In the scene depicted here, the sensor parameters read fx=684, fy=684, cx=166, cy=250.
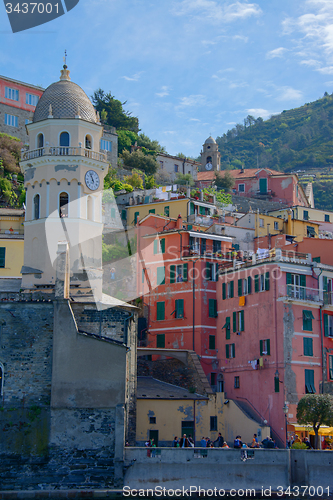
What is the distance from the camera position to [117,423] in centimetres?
2817

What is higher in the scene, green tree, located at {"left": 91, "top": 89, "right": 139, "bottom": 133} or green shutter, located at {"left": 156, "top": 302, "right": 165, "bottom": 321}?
green tree, located at {"left": 91, "top": 89, "right": 139, "bottom": 133}

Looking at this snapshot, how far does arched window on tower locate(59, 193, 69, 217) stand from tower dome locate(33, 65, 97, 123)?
4063mm

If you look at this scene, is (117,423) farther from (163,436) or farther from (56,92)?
(56,92)

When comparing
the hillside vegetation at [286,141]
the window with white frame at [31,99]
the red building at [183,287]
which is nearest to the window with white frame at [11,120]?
the window with white frame at [31,99]

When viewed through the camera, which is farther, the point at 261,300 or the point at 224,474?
the point at 261,300

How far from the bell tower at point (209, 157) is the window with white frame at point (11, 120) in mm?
33459

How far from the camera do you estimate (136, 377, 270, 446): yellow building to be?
1517 inches

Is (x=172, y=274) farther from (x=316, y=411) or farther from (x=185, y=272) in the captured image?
(x=316, y=411)

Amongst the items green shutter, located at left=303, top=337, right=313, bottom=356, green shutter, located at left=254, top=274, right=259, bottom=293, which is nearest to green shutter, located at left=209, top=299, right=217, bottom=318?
green shutter, located at left=254, top=274, right=259, bottom=293

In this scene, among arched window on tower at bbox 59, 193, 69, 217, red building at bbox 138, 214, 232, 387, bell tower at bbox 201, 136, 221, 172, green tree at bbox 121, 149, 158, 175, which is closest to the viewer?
arched window on tower at bbox 59, 193, 69, 217

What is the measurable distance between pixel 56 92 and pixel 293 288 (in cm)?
1849

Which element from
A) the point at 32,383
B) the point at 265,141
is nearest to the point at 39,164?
the point at 32,383

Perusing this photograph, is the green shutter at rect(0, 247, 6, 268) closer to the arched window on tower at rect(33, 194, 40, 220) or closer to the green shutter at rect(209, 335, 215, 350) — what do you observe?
the arched window on tower at rect(33, 194, 40, 220)

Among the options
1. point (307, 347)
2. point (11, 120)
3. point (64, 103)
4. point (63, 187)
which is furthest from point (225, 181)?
point (63, 187)
